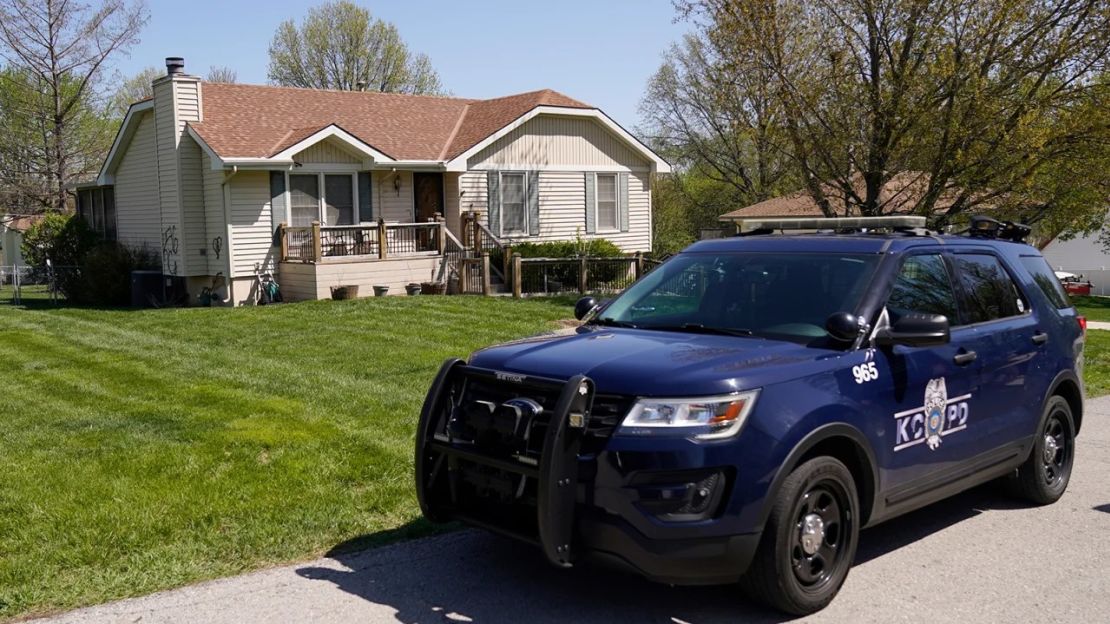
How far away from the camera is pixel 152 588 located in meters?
5.24

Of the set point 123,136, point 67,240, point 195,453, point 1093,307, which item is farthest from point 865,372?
point 1093,307

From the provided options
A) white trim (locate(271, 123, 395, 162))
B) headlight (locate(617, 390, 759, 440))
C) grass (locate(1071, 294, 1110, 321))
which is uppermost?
white trim (locate(271, 123, 395, 162))

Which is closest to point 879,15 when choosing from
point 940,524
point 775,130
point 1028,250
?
point 775,130

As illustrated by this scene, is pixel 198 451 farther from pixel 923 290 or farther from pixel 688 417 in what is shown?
pixel 923 290

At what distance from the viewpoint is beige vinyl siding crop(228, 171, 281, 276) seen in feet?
71.9

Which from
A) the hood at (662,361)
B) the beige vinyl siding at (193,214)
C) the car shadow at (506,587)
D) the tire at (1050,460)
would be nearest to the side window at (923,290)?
the hood at (662,361)

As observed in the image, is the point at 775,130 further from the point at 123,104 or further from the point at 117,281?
the point at 123,104

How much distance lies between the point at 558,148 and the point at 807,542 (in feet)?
74.8

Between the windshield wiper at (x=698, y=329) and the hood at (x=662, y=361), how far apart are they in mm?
77

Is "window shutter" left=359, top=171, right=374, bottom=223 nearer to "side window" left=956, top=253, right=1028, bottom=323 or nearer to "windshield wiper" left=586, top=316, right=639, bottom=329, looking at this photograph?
"windshield wiper" left=586, top=316, right=639, bottom=329

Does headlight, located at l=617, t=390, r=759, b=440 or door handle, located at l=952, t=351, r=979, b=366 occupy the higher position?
door handle, located at l=952, t=351, r=979, b=366

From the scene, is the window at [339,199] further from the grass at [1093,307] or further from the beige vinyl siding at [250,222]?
the grass at [1093,307]

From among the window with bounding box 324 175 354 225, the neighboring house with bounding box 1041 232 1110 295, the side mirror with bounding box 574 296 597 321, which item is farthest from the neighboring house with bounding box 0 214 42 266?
the side mirror with bounding box 574 296 597 321

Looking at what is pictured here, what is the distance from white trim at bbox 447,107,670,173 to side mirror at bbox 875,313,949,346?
65.7ft
